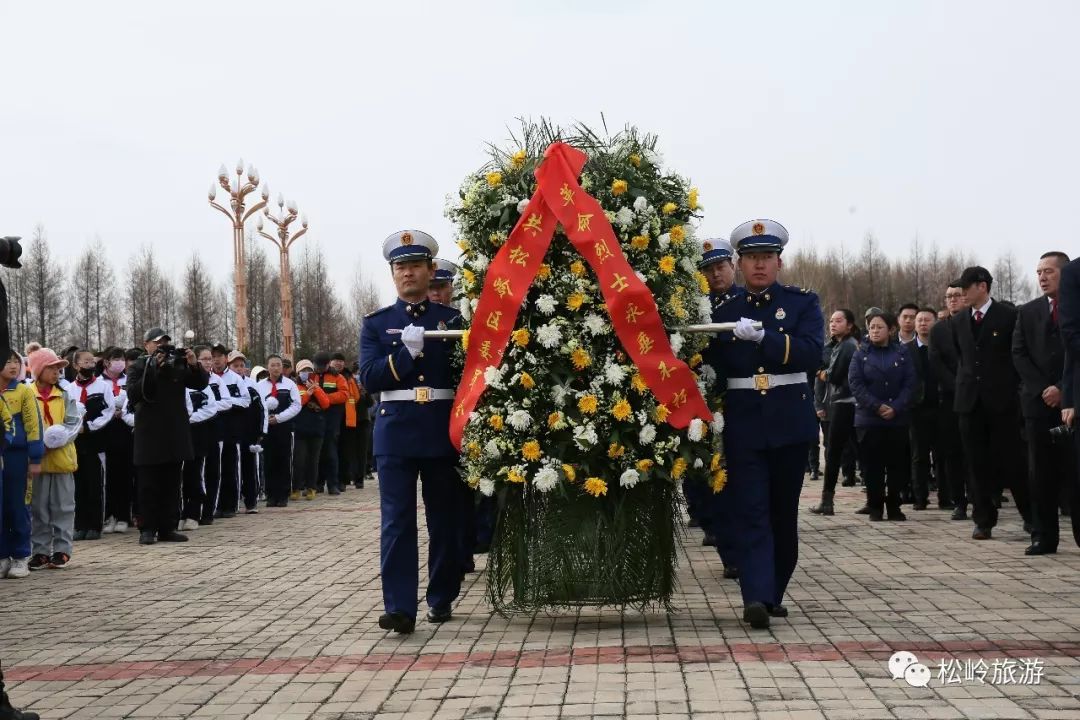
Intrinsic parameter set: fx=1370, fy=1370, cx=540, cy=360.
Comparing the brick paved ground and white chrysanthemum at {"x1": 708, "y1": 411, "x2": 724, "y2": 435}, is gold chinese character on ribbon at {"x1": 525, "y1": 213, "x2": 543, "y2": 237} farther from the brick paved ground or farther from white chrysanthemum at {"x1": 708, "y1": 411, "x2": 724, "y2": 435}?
the brick paved ground

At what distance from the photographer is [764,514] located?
25.8 feet

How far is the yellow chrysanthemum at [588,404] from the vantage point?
748 centimetres

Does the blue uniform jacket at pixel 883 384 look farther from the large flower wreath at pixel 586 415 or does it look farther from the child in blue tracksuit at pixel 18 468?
the child in blue tracksuit at pixel 18 468

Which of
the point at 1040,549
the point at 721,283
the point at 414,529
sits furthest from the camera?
the point at 1040,549

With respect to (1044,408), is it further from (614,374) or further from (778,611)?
(614,374)

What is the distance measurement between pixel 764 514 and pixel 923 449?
878 cm

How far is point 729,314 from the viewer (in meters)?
8.24

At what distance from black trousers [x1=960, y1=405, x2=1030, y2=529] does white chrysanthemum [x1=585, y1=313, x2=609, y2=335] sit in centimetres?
599

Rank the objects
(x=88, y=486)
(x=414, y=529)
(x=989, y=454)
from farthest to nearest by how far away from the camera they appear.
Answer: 1. (x=88, y=486)
2. (x=989, y=454)
3. (x=414, y=529)

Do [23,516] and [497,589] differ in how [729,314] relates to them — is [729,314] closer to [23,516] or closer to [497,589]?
[497,589]

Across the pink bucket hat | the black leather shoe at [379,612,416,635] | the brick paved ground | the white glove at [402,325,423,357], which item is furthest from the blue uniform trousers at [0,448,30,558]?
the white glove at [402,325,423,357]

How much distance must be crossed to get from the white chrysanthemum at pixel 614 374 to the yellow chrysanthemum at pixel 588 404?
131 mm

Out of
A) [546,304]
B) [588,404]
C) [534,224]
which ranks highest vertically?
[534,224]

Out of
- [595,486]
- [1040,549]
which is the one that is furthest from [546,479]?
[1040,549]
